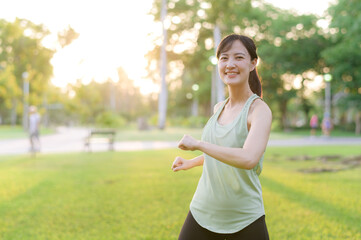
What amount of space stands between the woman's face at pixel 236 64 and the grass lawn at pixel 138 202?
10.5 ft

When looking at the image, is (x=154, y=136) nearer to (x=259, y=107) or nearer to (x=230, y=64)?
(x=230, y=64)

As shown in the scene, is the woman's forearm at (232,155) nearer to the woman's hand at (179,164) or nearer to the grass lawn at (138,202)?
the woman's hand at (179,164)

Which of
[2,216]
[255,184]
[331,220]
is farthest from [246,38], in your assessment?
[2,216]

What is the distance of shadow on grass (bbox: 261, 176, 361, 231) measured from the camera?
5.39 m

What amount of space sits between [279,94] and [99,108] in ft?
112

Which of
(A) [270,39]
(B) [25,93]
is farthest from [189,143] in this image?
(B) [25,93]

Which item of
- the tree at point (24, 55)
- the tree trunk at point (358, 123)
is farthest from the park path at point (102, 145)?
the tree at point (24, 55)

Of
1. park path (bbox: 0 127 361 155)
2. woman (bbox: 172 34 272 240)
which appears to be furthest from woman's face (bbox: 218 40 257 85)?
park path (bbox: 0 127 361 155)

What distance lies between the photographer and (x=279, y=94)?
4034 centimetres

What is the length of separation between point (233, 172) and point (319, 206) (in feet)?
16.0

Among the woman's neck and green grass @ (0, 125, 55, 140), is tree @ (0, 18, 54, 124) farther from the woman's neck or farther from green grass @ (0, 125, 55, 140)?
A: the woman's neck

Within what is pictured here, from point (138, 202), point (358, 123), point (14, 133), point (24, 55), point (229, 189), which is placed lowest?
point (14, 133)

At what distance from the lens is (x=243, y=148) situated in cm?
177

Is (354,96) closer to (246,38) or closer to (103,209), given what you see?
(103,209)
